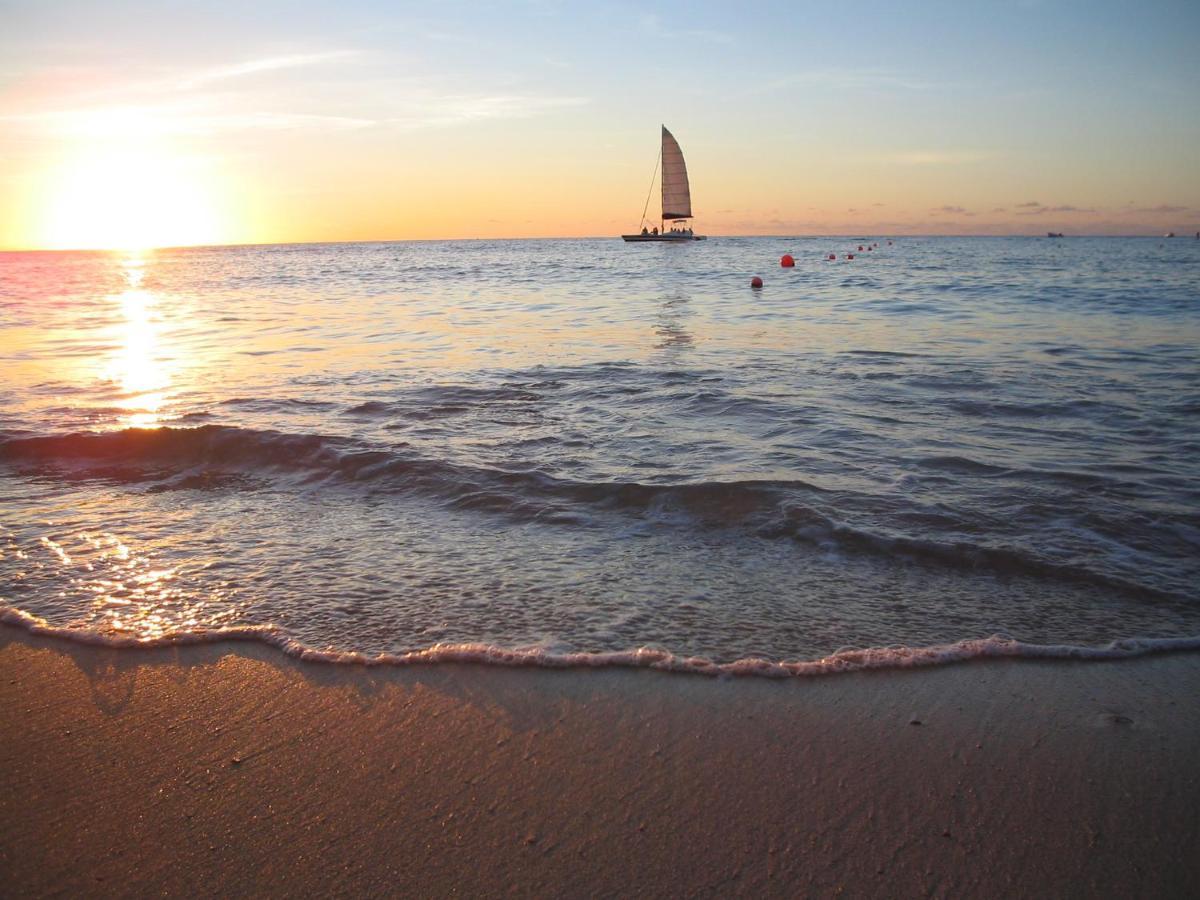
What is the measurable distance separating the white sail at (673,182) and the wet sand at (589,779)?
233 ft

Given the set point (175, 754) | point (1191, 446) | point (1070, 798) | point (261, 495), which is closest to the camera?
point (1070, 798)

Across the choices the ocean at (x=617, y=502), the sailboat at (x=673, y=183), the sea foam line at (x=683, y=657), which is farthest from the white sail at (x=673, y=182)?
the sea foam line at (x=683, y=657)

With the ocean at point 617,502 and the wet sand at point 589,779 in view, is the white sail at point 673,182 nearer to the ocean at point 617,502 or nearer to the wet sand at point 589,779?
the ocean at point 617,502

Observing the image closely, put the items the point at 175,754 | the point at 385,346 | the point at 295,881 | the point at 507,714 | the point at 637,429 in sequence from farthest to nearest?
1. the point at 385,346
2. the point at 637,429
3. the point at 507,714
4. the point at 175,754
5. the point at 295,881

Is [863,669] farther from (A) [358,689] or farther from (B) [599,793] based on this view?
(A) [358,689]

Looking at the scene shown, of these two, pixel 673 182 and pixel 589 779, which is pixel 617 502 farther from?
pixel 673 182

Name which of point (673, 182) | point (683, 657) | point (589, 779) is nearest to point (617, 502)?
point (683, 657)

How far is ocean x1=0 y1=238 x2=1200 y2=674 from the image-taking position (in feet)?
11.5

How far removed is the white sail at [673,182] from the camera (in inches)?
2716

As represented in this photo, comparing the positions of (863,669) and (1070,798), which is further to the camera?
(863,669)

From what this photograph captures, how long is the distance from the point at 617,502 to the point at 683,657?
207 centimetres

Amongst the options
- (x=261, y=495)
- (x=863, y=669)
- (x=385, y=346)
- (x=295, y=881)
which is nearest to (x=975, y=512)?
(x=863, y=669)

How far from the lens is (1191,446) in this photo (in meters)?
6.38

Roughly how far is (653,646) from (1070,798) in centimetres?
151
